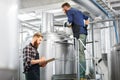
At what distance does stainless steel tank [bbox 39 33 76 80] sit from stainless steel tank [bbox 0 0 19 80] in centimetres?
363

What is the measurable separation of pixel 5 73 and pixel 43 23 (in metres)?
4.44

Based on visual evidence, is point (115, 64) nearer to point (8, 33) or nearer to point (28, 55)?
point (28, 55)

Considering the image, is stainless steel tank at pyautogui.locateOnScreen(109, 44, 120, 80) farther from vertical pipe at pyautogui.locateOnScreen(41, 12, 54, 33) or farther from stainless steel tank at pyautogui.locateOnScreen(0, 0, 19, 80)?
stainless steel tank at pyautogui.locateOnScreen(0, 0, 19, 80)

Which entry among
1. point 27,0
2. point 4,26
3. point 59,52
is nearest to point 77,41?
point 59,52

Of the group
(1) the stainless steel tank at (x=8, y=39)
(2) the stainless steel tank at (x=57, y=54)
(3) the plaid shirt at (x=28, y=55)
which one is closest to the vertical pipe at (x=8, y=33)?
(1) the stainless steel tank at (x=8, y=39)

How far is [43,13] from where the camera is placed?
518 centimetres

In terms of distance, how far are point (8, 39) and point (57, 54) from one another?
3.76 m

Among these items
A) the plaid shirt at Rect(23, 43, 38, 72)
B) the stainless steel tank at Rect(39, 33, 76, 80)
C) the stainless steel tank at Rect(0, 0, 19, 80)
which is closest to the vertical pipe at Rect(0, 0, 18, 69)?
the stainless steel tank at Rect(0, 0, 19, 80)

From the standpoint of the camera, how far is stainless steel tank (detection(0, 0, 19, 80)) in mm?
714

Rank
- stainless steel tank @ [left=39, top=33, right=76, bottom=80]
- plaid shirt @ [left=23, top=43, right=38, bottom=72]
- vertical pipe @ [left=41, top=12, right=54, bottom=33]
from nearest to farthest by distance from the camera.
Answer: plaid shirt @ [left=23, top=43, right=38, bottom=72]
stainless steel tank @ [left=39, top=33, right=76, bottom=80]
vertical pipe @ [left=41, top=12, right=54, bottom=33]

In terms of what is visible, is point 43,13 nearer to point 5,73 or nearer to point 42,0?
point 42,0

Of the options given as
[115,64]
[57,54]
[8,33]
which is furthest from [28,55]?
[8,33]

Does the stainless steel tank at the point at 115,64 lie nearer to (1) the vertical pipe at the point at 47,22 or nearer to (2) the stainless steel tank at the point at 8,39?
(1) the vertical pipe at the point at 47,22

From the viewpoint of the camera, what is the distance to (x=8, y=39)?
741 millimetres
